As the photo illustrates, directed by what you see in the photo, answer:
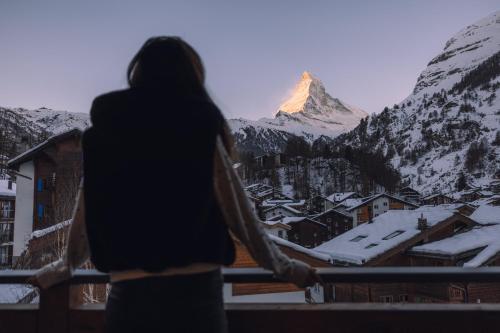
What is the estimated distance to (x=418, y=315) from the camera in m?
1.51

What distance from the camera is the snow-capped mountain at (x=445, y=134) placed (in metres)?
120

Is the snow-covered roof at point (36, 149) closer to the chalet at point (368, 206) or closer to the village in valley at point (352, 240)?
the village in valley at point (352, 240)

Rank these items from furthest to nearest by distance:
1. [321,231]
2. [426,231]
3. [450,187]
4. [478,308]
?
1. [450,187]
2. [321,231]
3. [426,231]
4. [478,308]

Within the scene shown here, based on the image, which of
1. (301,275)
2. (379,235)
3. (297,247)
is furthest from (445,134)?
(301,275)

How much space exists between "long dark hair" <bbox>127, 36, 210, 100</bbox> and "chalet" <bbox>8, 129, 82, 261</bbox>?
20177 mm

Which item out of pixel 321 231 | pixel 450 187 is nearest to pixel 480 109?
pixel 450 187

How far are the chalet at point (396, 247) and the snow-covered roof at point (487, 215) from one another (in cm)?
191

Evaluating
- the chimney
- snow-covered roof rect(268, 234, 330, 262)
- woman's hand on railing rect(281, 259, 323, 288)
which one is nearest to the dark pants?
woman's hand on railing rect(281, 259, 323, 288)

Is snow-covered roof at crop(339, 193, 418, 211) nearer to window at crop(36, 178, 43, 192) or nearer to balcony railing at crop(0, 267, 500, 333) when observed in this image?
window at crop(36, 178, 43, 192)

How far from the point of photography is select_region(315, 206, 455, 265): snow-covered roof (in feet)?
71.9

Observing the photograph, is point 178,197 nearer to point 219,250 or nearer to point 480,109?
point 219,250

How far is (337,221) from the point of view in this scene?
152 feet

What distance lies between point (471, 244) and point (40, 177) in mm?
20988

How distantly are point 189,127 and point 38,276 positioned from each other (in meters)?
0.87
